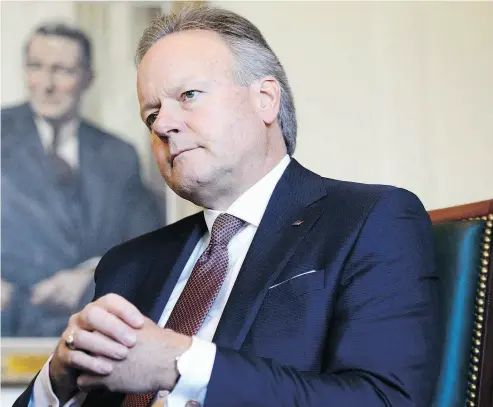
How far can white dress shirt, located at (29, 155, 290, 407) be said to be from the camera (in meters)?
1.25

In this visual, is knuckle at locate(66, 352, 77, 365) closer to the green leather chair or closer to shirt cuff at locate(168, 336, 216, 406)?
shirt cuff at locate(168, 336, 216, 406)

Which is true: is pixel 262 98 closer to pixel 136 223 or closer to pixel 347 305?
pixel 347 305

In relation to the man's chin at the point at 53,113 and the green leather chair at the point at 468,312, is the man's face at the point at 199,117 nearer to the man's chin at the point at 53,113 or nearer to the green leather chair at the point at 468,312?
the green leather chair at the point at 468,312

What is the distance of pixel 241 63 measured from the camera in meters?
1.84

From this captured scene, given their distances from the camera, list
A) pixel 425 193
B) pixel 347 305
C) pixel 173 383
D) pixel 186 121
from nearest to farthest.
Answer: pixel 173 383 < pixel 347 305 < pixel 186 121 < pixel 425 193

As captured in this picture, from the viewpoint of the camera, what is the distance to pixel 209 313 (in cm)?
162

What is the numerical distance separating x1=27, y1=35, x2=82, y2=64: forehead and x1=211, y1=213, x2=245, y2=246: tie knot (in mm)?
1443

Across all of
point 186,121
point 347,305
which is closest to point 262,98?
point 186,121

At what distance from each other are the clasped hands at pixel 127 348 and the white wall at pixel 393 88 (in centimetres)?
172

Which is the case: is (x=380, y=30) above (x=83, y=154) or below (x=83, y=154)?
above

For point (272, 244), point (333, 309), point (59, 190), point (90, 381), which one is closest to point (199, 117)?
point (272, 244)

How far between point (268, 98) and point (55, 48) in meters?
1.37

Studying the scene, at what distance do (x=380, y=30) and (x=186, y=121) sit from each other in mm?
1456

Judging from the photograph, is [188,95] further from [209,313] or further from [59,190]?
[59,190]
